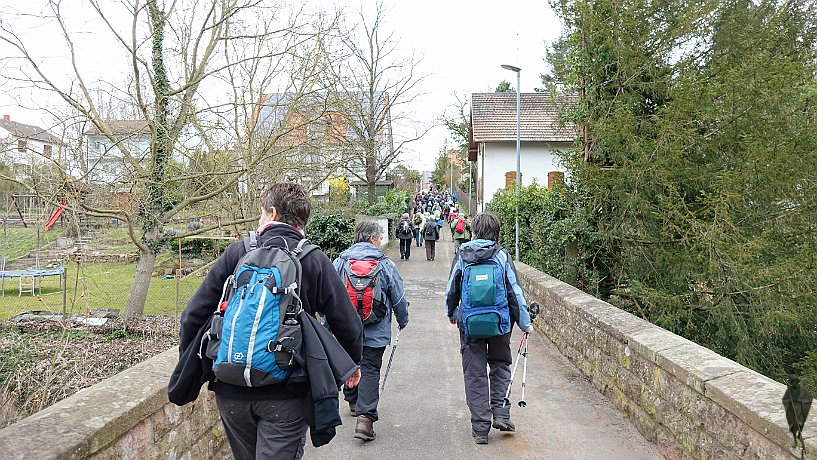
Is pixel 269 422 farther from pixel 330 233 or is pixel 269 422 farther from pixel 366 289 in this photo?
pixel 330 233

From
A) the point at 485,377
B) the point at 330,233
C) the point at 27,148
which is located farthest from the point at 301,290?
the point at 330,233

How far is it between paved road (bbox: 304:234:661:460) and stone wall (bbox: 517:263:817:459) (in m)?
0.22

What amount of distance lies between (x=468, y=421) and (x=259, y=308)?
11.8ft

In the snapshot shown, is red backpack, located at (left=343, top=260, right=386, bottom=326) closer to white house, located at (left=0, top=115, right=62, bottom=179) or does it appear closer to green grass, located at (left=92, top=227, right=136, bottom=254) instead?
white house, located at (left=0, top=115, right=62, bottom=179)

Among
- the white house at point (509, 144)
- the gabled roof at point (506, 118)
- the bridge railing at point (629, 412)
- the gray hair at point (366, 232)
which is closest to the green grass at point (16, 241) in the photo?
the gray hair at point (366, 232)

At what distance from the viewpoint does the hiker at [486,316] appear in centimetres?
524

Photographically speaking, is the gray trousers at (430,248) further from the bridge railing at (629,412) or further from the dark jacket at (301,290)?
the dark jacket at (301,290)

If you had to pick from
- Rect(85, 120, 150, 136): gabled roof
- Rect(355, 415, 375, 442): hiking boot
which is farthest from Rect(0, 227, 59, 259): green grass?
Rect(355, 415, 375, 442): hiking boot

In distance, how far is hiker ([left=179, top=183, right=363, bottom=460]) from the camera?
2967 millimetres

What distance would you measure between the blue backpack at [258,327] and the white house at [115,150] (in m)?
9.35

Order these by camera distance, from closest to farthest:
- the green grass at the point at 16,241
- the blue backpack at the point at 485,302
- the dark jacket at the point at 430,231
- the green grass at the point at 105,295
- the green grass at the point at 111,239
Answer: the blue backpack at the point at 485,302 < the green grass at the point at 111,239 < the green grass at the point at 105,295 < the green grass at the point at 16,241 < the dark jacket at the point at 430,231

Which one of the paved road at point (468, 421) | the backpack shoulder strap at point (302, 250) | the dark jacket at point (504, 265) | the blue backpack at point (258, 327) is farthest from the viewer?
the dark jacket at point (504, 265)

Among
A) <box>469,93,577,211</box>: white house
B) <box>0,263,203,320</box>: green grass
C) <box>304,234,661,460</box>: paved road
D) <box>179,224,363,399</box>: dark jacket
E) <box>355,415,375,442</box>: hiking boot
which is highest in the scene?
<box>469,93,577,211</box>: white house

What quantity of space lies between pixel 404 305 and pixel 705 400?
95.6 inches
